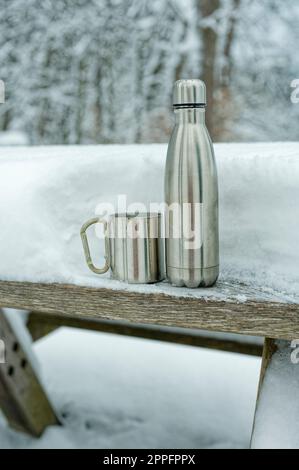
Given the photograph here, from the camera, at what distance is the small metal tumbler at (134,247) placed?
0.87 metres

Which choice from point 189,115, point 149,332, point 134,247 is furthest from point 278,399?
point 149,332

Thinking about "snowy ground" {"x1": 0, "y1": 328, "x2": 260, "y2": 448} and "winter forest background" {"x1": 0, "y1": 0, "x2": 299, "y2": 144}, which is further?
"winter forest background" {"x1": 0, "y1": 0, "x2": 299, "y2": 144}

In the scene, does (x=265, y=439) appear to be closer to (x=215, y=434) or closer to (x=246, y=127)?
(x=215, y=434)

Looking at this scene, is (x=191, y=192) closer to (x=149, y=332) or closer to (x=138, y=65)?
(x=149, y=332)

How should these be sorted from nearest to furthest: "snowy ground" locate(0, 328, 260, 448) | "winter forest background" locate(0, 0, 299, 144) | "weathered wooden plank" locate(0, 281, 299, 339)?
1. "weathered wooden plank" locate(0, 281, 299, 339)
2. "snowy ground" locate(0, 328, 260, 448)
3. "winter forest background" locate(0, 0, 299, 144)

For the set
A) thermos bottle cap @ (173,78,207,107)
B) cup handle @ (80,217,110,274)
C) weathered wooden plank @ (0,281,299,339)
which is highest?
thermos bottle cap @ (173,78,207,107)

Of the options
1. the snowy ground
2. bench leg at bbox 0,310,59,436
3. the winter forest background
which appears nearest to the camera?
bench leg at bbox 0,310,59,436

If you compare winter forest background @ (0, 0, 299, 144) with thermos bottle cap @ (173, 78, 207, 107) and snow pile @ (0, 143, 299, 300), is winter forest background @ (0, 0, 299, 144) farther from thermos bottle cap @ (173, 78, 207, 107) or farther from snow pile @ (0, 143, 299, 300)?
thermos bottle cap @ (173, 78, 207, 107)

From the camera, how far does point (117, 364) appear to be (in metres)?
2.35

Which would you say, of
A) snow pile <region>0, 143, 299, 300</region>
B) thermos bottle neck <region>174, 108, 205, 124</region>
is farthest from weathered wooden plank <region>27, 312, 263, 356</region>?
thermos bottle neck <region>174, 108, 205, 124</region>

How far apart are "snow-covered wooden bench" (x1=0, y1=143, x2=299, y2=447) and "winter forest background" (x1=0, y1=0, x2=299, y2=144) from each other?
439cm

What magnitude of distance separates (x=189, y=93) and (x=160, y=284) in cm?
33

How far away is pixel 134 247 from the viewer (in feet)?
2.85

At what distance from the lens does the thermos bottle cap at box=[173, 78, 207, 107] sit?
811mm
